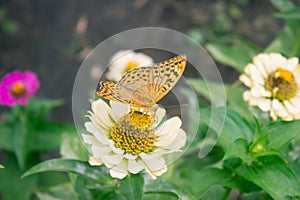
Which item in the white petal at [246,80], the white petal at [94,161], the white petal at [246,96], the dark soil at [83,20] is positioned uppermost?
the dark soil at [83,20]

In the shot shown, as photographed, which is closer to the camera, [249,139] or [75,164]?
[75,164]

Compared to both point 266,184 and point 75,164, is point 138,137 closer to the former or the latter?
point 75,164

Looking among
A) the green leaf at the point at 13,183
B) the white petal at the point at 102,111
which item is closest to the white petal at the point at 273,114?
the white petal at the point at 102,111

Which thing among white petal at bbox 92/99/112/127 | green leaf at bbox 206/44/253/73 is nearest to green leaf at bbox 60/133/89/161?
white petal at bbox 92/99/112/127

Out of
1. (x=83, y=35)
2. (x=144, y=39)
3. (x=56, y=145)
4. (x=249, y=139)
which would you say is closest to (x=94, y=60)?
(x=144, y=39)

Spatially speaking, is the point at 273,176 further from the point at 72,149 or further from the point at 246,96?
the point at 72,149

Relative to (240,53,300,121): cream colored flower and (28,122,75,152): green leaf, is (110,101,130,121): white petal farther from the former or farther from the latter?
(28,122,75,152): green leaf

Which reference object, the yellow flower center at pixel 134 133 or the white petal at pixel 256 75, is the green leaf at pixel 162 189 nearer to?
the yellow flower center at pixel 134 133
